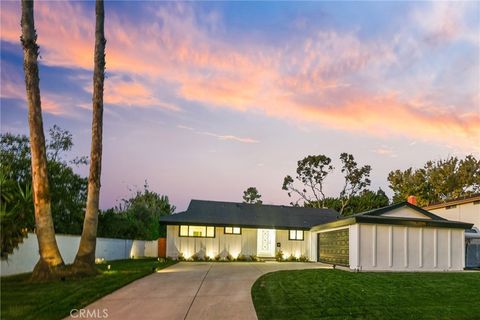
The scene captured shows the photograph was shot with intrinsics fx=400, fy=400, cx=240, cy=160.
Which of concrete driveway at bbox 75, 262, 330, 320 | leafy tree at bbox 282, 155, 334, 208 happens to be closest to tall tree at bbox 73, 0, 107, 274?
concrete driveway at bbox 75, 262, 330, 320

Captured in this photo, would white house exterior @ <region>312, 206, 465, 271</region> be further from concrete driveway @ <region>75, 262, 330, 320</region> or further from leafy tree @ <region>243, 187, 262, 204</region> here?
leafy tree @ <region>243, 187, 262, 204</region>

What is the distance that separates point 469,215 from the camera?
2517cm

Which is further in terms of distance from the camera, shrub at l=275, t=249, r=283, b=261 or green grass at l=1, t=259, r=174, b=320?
shrub at l=275, t=249, r=283, b=261

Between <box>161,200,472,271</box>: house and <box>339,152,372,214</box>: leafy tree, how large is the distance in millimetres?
20563

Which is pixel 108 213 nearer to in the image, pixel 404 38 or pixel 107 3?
pixel 107 3

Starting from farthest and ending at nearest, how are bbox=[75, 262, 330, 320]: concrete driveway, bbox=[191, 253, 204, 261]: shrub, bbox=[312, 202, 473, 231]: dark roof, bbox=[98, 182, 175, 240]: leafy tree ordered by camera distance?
1. bbox=[98, 182, 175, 240]: leafy tree
2. bbox=[191, 253, 204, 261]: shrub
3. bbox=[312, 202, 473, 231]: dark roof
4. bbox=[75, 262, 330, 320]: concrete driveway

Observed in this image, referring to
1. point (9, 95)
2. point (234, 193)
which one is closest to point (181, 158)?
point (9, 95)

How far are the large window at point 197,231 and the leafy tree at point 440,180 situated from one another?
35082 mm

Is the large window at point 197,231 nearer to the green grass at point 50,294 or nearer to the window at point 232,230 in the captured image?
the window at point 232,230

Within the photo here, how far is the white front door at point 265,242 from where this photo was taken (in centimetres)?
2634

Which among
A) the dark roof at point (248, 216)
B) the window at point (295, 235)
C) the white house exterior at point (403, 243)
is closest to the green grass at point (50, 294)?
the white house exterior at point (403, 243)

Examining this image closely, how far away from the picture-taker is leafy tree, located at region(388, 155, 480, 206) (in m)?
50.0

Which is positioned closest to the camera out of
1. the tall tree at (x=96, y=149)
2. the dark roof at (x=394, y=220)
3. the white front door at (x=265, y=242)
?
the tall tree at (x=96, y=149)

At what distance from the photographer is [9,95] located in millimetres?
16594
